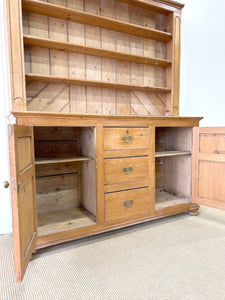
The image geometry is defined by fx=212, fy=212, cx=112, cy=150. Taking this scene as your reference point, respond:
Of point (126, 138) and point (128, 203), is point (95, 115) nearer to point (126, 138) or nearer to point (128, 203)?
point (126, 138)

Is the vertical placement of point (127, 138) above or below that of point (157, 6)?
below

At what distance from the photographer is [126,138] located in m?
1.80

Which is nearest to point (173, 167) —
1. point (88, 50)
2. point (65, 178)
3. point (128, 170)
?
point (128, 170)

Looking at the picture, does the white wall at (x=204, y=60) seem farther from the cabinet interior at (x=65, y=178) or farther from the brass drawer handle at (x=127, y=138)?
the cabinet interior at (x=65, y=178)

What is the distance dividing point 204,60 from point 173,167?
1.75 m

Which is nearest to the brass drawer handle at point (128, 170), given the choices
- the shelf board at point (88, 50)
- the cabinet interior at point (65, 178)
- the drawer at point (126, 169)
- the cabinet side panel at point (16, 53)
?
the drawer at point (126, 169)

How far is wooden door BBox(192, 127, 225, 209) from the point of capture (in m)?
1.92

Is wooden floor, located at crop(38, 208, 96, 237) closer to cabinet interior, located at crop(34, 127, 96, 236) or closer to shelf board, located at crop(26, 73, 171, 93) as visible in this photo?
cabinet interior, located at crop(34, 127, 96, 236)

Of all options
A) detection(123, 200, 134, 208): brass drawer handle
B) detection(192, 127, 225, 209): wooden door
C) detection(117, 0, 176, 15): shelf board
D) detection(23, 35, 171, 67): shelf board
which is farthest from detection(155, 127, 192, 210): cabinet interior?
detection(117, 0, 176, 15): shelf board

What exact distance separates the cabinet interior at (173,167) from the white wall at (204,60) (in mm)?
839

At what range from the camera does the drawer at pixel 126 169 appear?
1.76 metres

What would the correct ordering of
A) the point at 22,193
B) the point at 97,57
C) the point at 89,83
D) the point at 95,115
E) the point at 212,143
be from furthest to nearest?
1. the point at 97,57
2. the point at 89,83
3. the point at 212,143
4. the point at 95,115
5. the point at 22,193

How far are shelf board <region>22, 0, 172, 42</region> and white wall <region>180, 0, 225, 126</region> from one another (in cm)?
82

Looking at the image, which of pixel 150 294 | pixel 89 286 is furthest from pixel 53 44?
pixel 150 294
